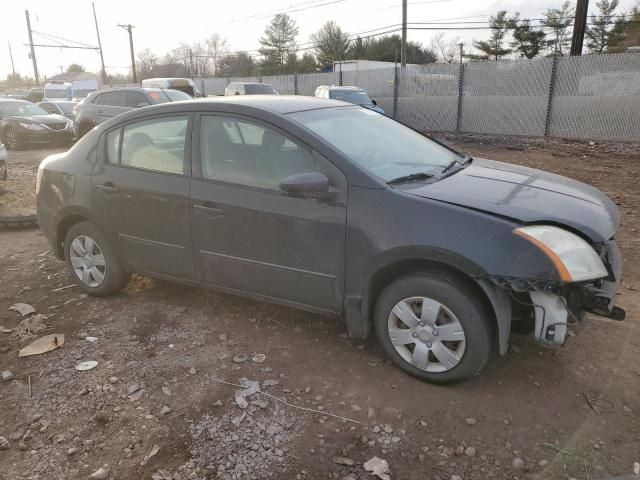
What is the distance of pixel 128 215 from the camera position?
13.3 feet

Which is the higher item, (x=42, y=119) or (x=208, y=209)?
(x=208, y=209)

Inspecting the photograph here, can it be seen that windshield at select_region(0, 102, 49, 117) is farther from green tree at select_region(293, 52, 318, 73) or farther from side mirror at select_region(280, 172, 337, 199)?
green tree at select_region(293, 52, 318, 73)

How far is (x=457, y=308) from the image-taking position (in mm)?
2887

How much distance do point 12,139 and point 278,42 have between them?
5199 cm

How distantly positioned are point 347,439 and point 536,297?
4.14ft

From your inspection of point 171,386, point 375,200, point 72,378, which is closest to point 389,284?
point 375,200

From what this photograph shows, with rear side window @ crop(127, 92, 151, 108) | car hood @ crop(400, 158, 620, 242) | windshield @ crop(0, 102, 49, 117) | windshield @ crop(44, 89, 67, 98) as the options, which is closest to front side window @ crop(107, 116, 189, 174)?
car hood @ crop(400, 158, 620, 242)

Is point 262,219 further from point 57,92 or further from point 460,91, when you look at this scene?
point 57,92

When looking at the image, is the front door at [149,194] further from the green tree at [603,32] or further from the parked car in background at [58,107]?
the green tree at [603,32]

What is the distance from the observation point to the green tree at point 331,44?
57656mm

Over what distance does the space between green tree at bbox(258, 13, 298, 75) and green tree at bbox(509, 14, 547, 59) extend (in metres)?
26.2

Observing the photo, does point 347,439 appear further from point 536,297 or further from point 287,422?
point 536,297

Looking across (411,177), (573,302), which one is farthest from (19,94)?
(573,302)

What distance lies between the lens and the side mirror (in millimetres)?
3079
